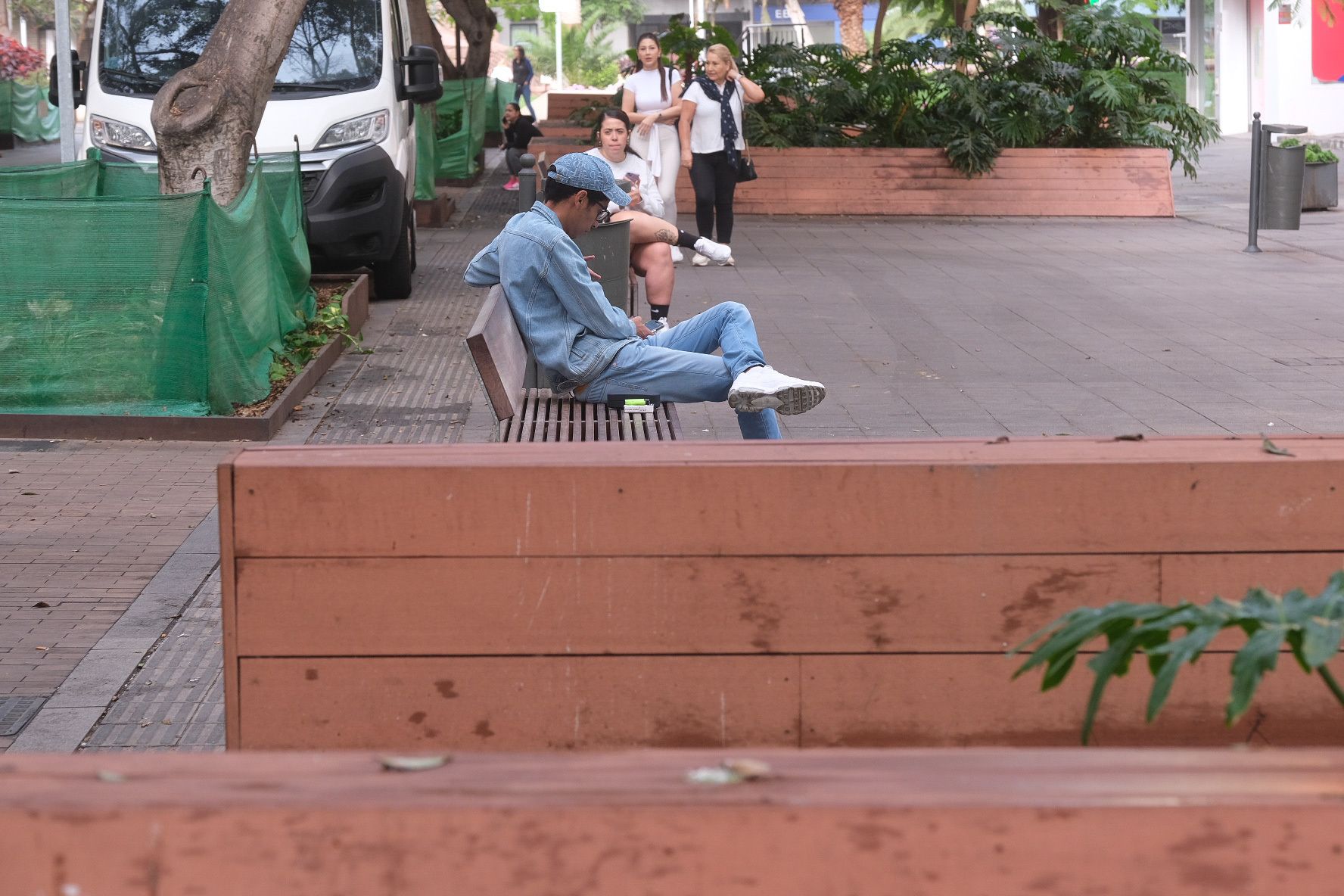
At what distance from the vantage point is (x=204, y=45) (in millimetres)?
11930

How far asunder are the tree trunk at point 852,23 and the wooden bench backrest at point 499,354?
30.7 metres

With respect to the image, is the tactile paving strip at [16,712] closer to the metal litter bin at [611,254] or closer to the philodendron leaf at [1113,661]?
the philodendron leaf at [1113,661]

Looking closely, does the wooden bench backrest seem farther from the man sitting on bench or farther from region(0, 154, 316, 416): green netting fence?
region(0, 154, 316, 416): green netting fence

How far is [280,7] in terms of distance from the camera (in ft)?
33.1

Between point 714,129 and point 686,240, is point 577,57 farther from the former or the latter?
point 686,240

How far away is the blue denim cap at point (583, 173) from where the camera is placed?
6008 mm

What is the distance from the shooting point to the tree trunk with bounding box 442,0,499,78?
90.9 feet

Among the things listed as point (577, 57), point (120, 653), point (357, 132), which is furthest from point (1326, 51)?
point (577, 57)

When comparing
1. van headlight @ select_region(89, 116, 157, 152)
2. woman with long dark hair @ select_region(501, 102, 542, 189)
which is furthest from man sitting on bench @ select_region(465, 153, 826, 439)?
woman with long dark hair @ select_region(501, 102, 542, 189)

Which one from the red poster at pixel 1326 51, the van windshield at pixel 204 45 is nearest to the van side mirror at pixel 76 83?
the van windshield at pixel 204 45

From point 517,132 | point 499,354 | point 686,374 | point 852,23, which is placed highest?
point 852,23

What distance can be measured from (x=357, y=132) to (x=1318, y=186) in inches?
528

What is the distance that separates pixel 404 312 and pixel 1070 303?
17.0 ft

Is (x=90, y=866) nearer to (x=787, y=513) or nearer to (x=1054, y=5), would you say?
(x=787, y=513)
